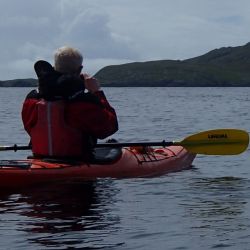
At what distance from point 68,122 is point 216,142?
3.33 meters

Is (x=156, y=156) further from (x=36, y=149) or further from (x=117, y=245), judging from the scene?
(x=117, y=245)

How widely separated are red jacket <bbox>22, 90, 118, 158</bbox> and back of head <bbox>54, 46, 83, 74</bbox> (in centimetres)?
40

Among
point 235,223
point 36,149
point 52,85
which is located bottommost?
point 235,223

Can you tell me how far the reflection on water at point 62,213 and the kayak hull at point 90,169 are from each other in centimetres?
14

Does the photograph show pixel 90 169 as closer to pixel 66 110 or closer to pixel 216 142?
pixel 66 110

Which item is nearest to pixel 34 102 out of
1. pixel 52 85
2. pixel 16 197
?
pixel 52 85

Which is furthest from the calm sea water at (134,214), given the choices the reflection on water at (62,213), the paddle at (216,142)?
the paddle at (216,142)

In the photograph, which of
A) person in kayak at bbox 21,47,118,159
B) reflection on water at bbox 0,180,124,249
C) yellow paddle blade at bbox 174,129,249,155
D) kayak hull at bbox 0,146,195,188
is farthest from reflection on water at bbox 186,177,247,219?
person in kayak at bbox 21,47,118,159

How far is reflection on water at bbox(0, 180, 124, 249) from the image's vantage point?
8.14m

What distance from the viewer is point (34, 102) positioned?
1152 cm

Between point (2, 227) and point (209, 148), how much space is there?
565 cm

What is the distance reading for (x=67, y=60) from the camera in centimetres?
1110

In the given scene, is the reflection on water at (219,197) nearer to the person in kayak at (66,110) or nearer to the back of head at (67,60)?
the person in kayak at (66,110)

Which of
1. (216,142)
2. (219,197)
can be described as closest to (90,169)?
(219,197)
